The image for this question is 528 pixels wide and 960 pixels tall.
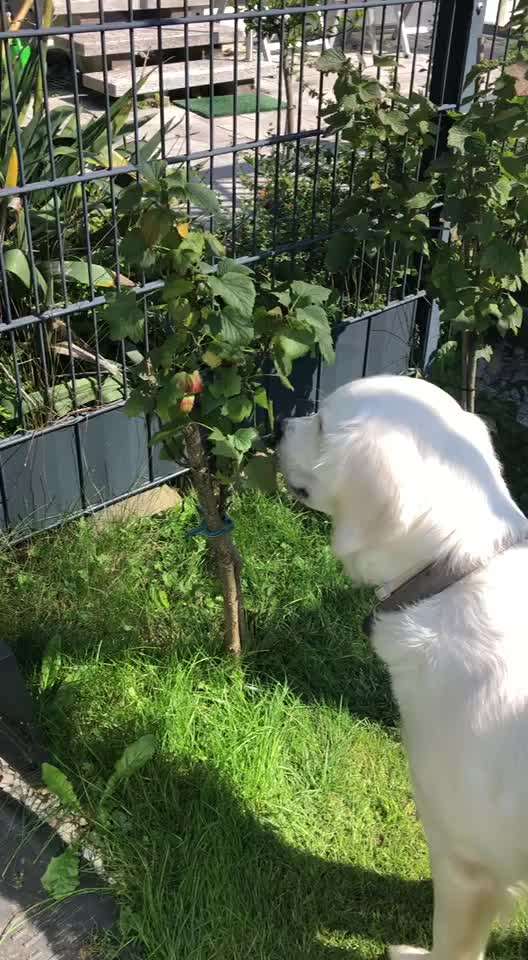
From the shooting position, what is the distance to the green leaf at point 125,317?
1980mm

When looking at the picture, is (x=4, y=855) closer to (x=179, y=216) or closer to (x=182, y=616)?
(x=182, y=616)

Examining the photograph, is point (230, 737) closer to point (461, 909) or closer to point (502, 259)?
point (461, 909)

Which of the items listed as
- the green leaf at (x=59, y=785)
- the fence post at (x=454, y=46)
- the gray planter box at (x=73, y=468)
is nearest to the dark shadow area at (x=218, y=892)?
the green leaf at (x=59, y=785)

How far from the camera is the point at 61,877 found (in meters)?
2.07

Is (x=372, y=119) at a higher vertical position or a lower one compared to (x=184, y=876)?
higher

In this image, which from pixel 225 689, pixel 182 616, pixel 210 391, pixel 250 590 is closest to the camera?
pixel 210 391

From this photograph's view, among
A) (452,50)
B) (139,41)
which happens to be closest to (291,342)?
(452,50)

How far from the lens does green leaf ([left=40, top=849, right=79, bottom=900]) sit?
2061 mm

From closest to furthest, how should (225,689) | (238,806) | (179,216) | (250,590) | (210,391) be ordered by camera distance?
(179,216) < (210,391) < (238,806) < (225,689) < (250,590)

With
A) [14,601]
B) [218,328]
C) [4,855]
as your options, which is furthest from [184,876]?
[218,328]

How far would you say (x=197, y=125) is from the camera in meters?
7.98

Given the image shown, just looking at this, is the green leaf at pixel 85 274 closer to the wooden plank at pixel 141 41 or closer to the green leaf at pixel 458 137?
the green leaf at pixel 458 137

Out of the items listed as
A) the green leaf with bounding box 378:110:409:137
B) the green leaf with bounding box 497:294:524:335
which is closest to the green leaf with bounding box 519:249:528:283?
the green leaf with bounding box 497:294:524:335

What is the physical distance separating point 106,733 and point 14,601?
606mm
